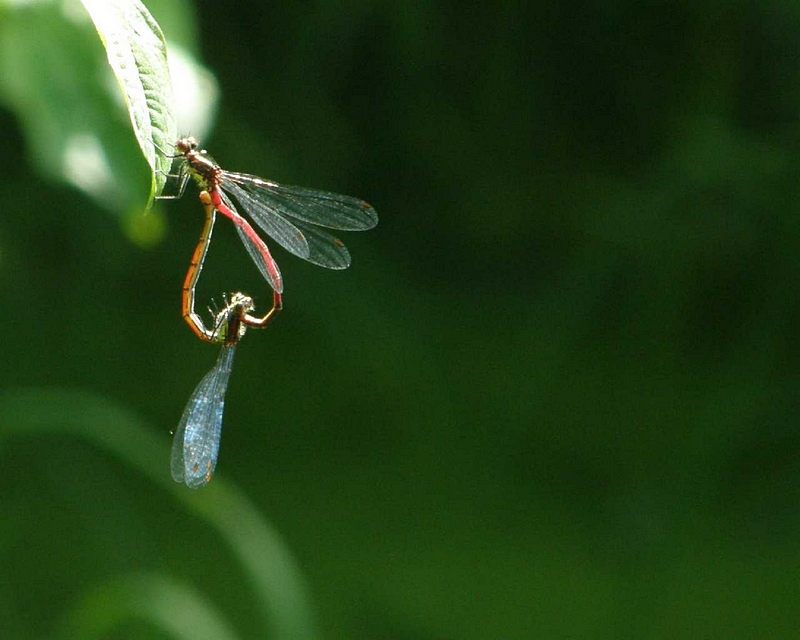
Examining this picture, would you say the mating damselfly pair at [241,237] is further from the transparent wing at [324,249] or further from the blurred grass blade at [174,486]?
the blurred grass blade at [174,486]

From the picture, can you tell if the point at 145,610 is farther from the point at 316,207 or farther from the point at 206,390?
the point at 316,207

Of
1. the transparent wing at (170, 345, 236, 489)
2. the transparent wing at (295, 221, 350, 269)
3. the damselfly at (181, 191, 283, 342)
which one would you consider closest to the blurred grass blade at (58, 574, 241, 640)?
the transparent wing at (170, 345, 236, 489)

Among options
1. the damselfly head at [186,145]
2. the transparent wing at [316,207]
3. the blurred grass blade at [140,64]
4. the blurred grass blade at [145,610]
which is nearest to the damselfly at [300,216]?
the transparent wing at [316,207]

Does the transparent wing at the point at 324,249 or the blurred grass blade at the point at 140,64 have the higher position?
the blurred grass blade at the point at 140,64

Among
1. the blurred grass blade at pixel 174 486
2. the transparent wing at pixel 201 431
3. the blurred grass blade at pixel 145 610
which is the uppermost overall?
the transparent wing at pixel 201 431

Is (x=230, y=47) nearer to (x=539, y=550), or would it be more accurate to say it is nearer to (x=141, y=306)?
(x=141, y=306)

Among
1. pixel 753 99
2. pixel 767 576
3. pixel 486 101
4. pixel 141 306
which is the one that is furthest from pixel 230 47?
pixel 767 576

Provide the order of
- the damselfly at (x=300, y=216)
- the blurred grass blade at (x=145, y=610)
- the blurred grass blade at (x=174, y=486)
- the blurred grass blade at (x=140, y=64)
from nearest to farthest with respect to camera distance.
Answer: the blurred grass blade at (x=140, y=64) → the damselfly at (x=300, y=216) → the blurred grass blade at (x=145, y=610) → the blurred grass blade at (x=174, y=486)

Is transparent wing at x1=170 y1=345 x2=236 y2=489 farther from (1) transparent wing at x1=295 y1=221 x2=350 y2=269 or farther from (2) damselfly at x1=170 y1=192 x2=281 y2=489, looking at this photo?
(1) transparent wing at x1=295 y1=221 x2=350 y2=269
